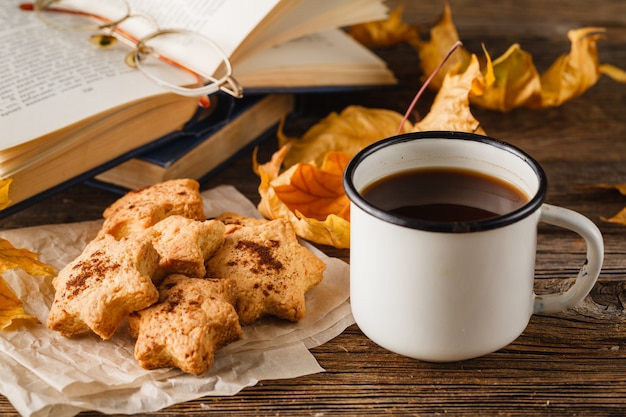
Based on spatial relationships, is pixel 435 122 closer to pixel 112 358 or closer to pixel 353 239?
pixel 353 239

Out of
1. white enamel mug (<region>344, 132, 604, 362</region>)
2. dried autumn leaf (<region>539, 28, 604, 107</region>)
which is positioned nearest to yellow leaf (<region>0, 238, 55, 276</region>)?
white enamel mug (<region>344, 132, 604, 362</region>)

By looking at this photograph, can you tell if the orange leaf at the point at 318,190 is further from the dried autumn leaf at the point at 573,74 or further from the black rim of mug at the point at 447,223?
the dried autumn leaf at the point at 573,74

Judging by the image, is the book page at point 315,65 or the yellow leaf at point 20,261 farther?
the book page at point 315,65

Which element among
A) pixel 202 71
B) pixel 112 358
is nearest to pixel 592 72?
pixel 202 71

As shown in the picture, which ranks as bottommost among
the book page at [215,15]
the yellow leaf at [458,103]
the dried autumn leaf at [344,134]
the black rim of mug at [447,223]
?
the dried autumn leaf at [344,134]

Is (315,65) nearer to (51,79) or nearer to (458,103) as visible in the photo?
(458,103)

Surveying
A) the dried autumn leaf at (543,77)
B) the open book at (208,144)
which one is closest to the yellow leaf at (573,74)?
the dried autumn leaf at (543,77)
